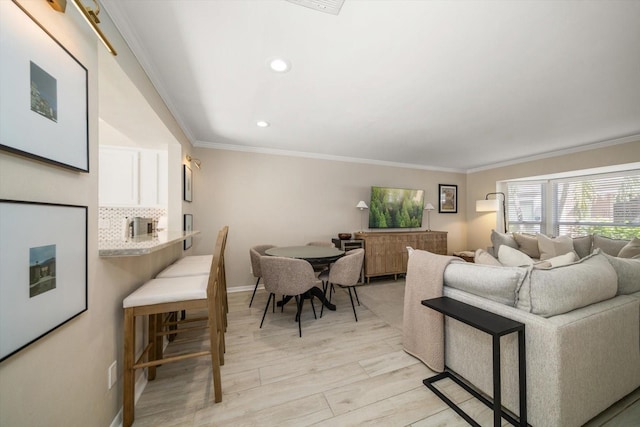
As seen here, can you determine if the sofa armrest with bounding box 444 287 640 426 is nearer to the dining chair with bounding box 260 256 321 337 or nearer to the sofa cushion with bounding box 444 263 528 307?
the sofa cushion with bounding box 444 263 528 307

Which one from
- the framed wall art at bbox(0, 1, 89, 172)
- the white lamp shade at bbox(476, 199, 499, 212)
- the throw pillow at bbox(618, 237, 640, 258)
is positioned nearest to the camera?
the framed wall art at bbox(0, 1, 89, 172)

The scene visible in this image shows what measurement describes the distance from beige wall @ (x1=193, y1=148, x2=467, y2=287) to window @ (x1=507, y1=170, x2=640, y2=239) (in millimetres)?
3011

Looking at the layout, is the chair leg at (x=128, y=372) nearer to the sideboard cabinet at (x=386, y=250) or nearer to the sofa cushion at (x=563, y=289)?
the sofa cushion at (x=563, y=289)

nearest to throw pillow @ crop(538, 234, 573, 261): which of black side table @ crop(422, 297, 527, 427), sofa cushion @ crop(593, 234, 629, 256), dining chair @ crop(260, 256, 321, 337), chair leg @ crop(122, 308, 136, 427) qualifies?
sofa cushion @ crop(593, 234, 629, 256)

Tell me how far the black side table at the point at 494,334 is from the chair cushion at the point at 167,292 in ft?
5.20

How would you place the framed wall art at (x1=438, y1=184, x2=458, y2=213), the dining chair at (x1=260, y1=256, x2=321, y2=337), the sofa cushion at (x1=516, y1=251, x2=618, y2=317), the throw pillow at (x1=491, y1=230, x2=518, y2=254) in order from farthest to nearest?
1. the framed wall art at (x1=438, y1=184, x2=458, y2=213)
2. the throw pillow at (x1=491, y1=230, x2=518, y2=254)
3. the dining chair at (x1=260, y1=256, x2=321, y2=337)
4. the sofa cushion at (x1=516, y1=251, x2=618, y2=317)

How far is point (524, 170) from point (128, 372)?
6.40 metres

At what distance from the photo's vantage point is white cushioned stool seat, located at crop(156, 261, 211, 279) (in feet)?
6.20

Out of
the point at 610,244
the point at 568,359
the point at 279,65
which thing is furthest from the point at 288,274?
the point at 610,244

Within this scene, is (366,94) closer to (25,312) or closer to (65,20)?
(65,20)

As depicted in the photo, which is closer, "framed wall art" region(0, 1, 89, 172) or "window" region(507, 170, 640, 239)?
"framed wall art" region(0, 1, 89, 172)

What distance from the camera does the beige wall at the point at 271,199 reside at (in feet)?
12.1

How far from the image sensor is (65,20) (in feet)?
3.13

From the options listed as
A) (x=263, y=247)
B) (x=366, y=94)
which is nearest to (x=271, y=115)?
(x=366, y=94)
